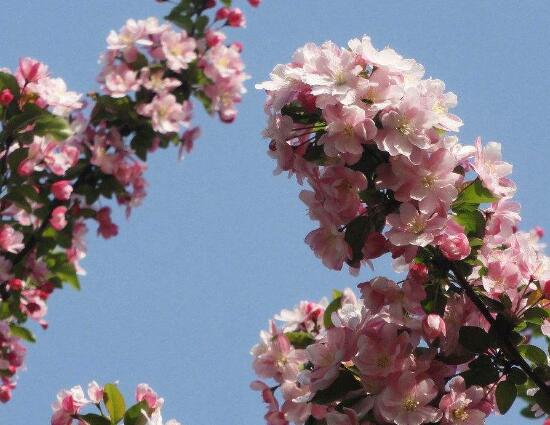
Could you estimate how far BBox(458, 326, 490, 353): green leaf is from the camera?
1757 mm

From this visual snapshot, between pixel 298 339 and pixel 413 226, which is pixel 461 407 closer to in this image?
pixel 413 226

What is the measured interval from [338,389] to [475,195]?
54 cm

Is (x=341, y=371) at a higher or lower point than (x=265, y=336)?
lower

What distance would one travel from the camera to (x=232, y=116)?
4.54 m

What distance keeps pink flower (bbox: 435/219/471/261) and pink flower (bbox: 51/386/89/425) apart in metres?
1.11

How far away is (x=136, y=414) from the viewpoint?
2076 mm

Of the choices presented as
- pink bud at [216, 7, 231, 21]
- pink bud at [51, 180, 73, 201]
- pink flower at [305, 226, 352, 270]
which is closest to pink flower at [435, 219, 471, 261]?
pink flower at [305, 226, 352, 270]

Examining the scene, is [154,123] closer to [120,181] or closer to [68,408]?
[120,181]

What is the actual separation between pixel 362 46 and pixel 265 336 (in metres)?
1.23

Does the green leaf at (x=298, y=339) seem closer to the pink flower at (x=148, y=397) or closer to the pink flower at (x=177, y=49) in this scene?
the pink flower at (x=148, y=397)

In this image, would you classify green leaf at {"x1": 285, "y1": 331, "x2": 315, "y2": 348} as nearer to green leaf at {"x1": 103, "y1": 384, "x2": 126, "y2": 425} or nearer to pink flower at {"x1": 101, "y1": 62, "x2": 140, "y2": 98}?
green leaf at {"x1": 103, "y1": 384, "x2": 126, "y2": 425}

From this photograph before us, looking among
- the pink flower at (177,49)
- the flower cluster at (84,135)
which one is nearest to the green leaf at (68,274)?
the flower cluster at (84,135)

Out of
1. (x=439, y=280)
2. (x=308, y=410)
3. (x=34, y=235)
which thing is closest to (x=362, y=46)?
(x=439, y=280)

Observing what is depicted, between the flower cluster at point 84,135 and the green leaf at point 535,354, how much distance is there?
183 cm
